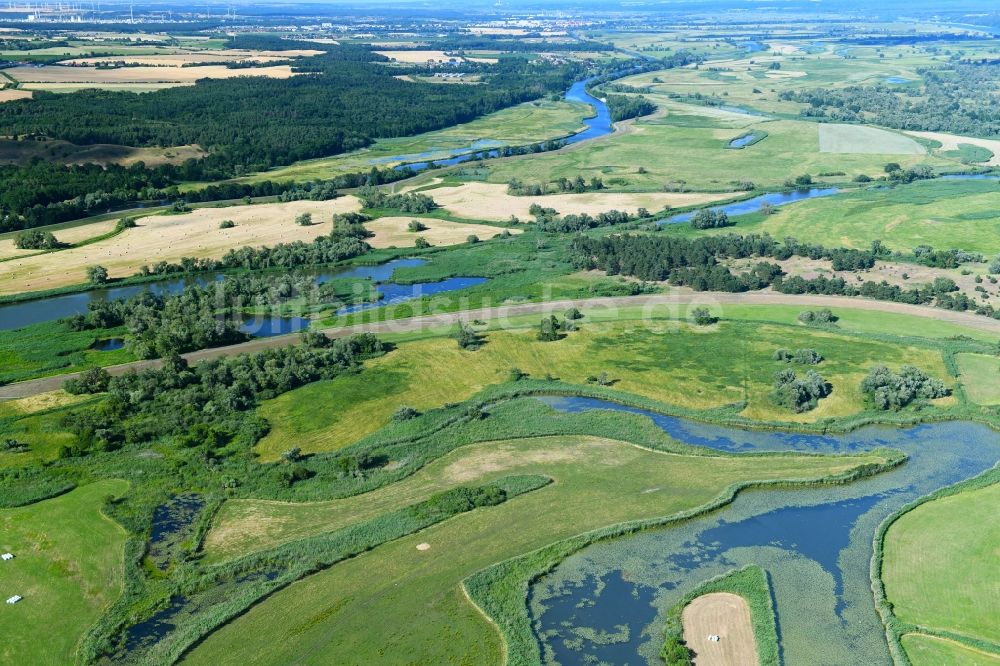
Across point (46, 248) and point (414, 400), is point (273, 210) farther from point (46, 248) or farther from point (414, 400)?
point (414, 400)

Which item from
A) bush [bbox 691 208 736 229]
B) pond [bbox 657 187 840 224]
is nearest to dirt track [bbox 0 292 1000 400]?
bush [bbox 691 208 736 229]

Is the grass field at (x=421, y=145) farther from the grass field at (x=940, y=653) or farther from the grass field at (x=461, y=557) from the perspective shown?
the grass field at (x=940, y=653)

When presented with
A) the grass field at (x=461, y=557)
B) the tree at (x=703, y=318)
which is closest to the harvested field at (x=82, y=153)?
the tree at (x=703, y=318)

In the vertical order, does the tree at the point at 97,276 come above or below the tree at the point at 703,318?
above

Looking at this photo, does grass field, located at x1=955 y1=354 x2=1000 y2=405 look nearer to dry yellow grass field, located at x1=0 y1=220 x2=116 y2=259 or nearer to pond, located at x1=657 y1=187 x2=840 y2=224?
pond, located at x1=657 y1=187 x2=840 y2=224

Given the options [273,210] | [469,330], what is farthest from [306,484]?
[273,210]

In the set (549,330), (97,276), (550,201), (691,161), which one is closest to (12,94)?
(97,276)
